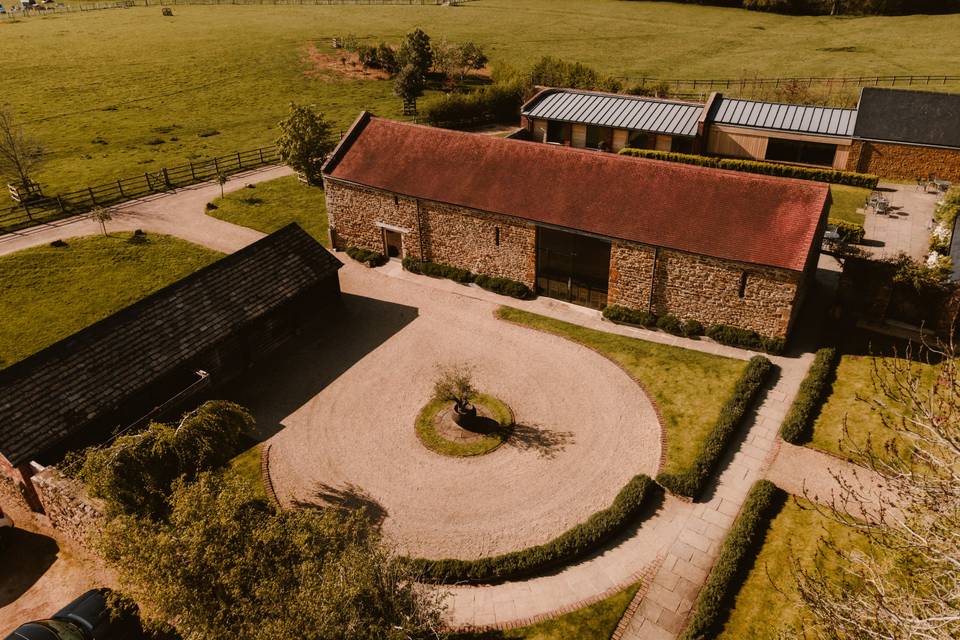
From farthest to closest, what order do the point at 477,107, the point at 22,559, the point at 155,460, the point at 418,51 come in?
the point at 418,51
the point at 477,107
the point at 22,559
the point at 155,460

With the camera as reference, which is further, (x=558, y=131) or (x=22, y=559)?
(x=558, y=131)

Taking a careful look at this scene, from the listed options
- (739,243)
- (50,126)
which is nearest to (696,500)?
(739,243)

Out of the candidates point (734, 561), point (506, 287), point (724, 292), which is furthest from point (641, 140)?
point (734, 561)

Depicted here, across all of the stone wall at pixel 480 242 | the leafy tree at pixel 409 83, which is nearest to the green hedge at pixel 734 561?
the stone wall at pixel 480 242

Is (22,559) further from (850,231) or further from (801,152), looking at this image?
(801,152)

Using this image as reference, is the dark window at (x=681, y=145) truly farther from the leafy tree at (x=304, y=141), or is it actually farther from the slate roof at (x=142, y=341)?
the slate roof at (x=142, y=341)

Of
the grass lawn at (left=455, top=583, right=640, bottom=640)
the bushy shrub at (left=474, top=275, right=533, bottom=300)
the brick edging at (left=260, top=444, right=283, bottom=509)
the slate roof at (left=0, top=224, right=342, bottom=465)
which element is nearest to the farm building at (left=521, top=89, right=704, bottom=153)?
the bushy shrub at (left=474, top=275, right=533, bottom=300)

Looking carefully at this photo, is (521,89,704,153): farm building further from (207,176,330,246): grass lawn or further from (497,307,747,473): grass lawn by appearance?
(497,307,747,473): grass lawn
